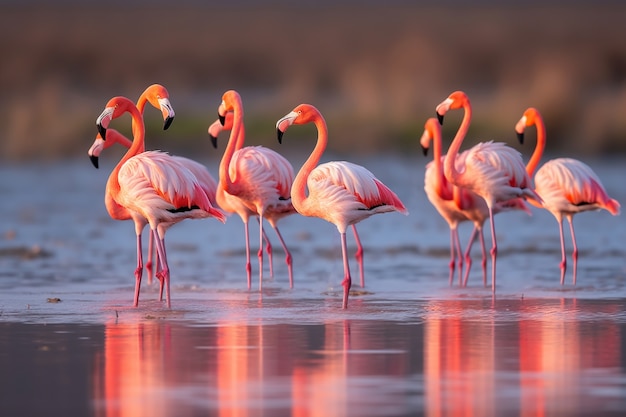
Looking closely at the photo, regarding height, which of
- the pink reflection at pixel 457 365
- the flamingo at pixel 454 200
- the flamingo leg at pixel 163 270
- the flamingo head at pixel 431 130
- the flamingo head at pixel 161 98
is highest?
the flamingo head at pixel 161 98

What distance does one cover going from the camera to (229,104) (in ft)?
35.0

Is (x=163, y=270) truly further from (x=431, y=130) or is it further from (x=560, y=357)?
(x=431, y=130)

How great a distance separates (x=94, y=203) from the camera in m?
17.7

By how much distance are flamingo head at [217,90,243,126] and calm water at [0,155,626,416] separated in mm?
1224

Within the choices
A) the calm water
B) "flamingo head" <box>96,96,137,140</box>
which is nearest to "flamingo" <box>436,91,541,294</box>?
the calm water

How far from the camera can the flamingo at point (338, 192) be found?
30.7 ft

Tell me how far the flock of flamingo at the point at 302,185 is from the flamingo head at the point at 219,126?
1 cm

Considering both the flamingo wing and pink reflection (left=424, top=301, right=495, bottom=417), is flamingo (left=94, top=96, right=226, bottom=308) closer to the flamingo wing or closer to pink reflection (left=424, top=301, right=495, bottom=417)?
pink reflection (left=424, top=301, right=495, bottom=417)

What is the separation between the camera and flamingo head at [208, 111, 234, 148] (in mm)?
10941

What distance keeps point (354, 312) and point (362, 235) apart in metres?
5.46

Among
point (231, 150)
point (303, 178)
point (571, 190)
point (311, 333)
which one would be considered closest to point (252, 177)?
point (231, 150)

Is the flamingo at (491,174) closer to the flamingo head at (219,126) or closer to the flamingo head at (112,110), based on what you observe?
the flamingo head at (219,126)

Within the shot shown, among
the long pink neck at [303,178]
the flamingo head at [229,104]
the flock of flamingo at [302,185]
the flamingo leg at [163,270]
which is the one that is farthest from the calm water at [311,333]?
the flamingo head at [229,104]

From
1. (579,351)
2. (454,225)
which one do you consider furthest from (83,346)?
(454,225)
